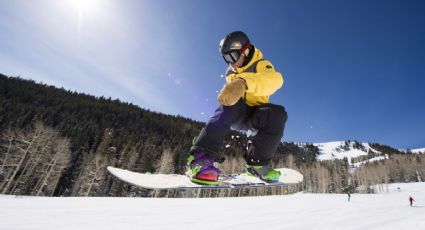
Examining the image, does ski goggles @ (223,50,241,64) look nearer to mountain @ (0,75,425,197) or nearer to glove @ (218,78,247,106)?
glove @ (218,78,247,106)

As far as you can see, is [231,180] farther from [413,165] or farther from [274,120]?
[413,165]

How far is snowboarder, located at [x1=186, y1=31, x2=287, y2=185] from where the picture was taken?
2.41 metres

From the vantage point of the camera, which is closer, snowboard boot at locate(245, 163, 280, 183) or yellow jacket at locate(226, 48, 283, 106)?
yellow jacket at locate(226, 48, 283, 106)

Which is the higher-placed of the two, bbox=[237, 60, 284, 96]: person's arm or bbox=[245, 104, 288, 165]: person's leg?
bbox=[237, 60, 284, 96]: person's arm

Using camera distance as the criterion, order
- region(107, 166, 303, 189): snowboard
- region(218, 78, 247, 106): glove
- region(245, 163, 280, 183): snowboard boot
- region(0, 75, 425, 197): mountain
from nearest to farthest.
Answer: region(218, 78, 247, 106): glove, region(107, 166, 303, 189): snowboard, region(245, 163, 280, 183): snowboard boot, region(0, 75, 425, 197): mountain

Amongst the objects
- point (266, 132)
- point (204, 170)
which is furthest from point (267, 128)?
point (204, 170)

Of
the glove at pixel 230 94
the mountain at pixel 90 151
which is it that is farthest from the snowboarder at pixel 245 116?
the mountain at pixel 90 151

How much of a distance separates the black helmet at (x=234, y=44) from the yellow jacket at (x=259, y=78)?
0.16m

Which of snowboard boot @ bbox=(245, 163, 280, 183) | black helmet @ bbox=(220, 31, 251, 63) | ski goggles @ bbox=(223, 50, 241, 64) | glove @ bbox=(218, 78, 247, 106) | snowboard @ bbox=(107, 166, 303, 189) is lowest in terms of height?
snowboard @ bbox=(107, 166, 303, 189)

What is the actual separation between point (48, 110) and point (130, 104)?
56764 mm

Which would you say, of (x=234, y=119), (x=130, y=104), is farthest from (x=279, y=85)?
(x=130, y=104)

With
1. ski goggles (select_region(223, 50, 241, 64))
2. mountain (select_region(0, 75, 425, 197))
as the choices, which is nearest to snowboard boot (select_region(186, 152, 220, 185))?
mountain (select_region(0, 75, 425, 197))

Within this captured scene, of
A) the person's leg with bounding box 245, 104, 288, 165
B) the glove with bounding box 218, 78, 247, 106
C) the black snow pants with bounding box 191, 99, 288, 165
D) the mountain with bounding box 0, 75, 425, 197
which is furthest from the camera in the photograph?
the mountain with bounding box 0, 75, 425, 197

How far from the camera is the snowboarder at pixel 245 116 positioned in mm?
2414
